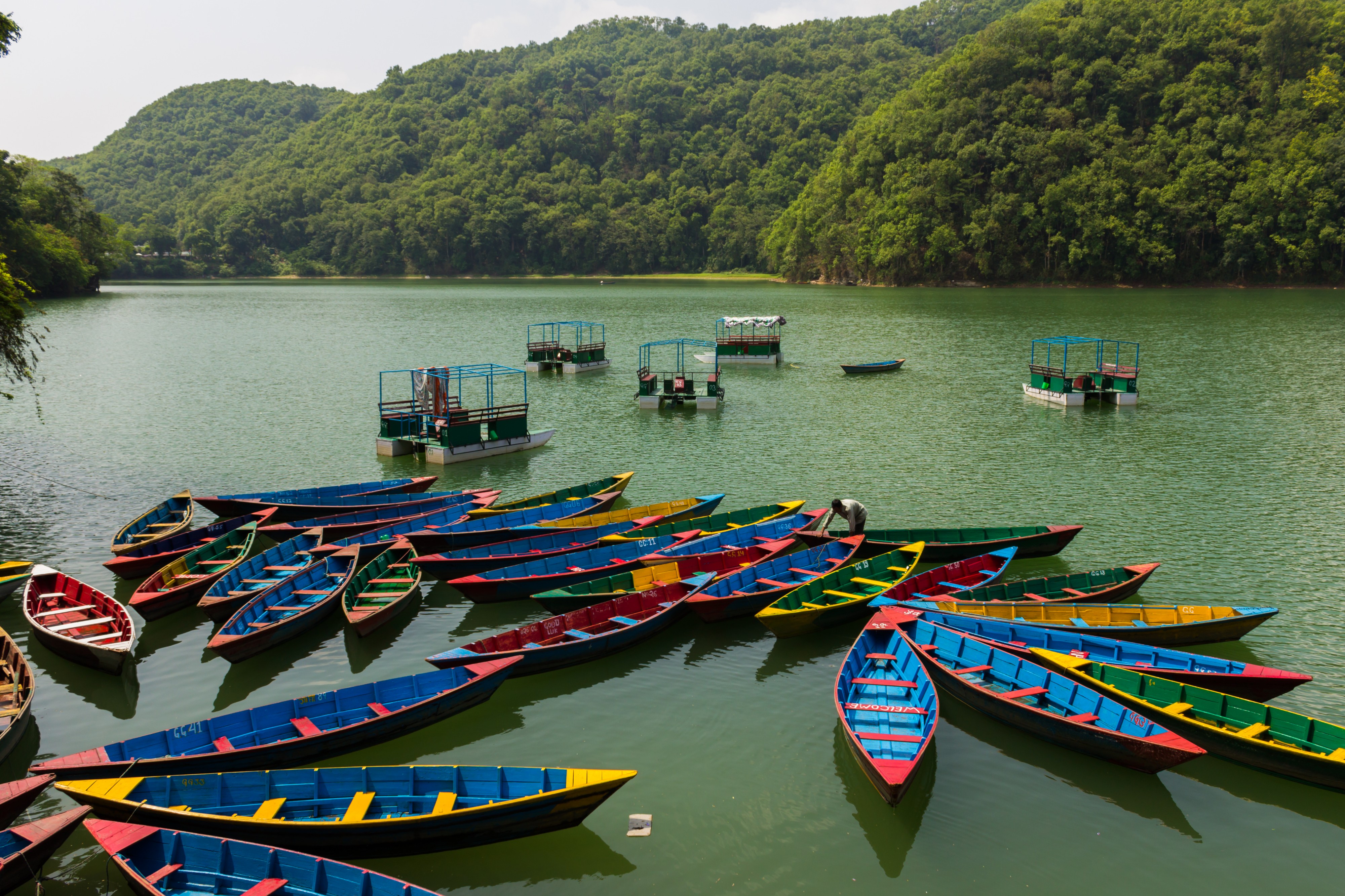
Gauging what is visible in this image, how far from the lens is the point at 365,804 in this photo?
461 inches

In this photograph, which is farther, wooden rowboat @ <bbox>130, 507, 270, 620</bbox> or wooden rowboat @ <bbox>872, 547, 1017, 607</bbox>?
wooden rowboat @ <bbox>130, 507, 270, 620</bbox>

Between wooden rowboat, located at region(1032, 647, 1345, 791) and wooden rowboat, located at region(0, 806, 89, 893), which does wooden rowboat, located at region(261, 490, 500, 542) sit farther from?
wooden rowboat, located at region(1032, 647, 1345, 791)

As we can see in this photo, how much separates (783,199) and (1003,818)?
196m

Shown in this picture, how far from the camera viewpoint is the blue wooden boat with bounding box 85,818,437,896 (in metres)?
10.0

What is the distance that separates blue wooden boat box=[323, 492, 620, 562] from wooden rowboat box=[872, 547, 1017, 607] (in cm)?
840

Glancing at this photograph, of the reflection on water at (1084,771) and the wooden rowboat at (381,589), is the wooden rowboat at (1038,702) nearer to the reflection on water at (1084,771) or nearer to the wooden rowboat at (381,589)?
the reflection on water at (1084,771)

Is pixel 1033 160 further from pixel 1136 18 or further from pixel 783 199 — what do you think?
pixel 783 199

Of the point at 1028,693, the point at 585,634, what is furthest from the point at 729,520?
the point at 1028,693

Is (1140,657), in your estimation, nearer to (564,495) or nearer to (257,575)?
(564,495)

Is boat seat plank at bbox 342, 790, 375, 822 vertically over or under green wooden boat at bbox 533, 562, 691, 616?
under

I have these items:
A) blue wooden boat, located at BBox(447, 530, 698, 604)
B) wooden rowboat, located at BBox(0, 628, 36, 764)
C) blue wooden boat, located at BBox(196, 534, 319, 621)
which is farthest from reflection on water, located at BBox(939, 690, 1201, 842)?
wooden rowboat, located at BBox(0, 628, 36, 764)

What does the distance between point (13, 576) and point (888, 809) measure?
19.4m

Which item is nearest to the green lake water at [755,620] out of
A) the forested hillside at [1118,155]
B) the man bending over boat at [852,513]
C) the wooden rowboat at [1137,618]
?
the wooden rowboat at [1137,618]

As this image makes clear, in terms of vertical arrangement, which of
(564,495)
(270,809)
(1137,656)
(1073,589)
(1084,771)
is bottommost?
(1084,771)
